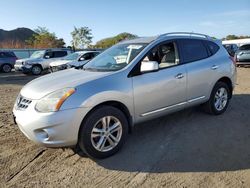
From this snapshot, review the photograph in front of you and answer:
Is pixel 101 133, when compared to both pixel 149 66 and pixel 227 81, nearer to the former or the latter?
pixel 149 66

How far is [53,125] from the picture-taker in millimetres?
3270

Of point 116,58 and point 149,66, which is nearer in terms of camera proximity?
point 149,66

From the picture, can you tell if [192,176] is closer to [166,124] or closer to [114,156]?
[114,156]

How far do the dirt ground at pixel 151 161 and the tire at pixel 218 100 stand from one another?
499 millimetres

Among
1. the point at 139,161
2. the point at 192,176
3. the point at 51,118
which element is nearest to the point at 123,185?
the point at 139,161

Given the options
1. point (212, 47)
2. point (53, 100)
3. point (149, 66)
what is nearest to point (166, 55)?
point (149, 66)

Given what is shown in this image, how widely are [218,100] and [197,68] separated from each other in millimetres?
1121

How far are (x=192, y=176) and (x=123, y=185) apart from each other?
2.86 feet

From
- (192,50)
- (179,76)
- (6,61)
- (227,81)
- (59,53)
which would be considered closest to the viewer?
(179,76)

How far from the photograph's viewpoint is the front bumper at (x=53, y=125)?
326cm

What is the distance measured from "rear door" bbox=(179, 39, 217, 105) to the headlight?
7.71 ft

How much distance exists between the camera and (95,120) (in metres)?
3.53

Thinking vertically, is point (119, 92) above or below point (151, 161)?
above

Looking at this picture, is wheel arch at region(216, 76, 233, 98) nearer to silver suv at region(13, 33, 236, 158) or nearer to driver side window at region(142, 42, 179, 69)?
silver suv at region(13, 33, 236, 158)
